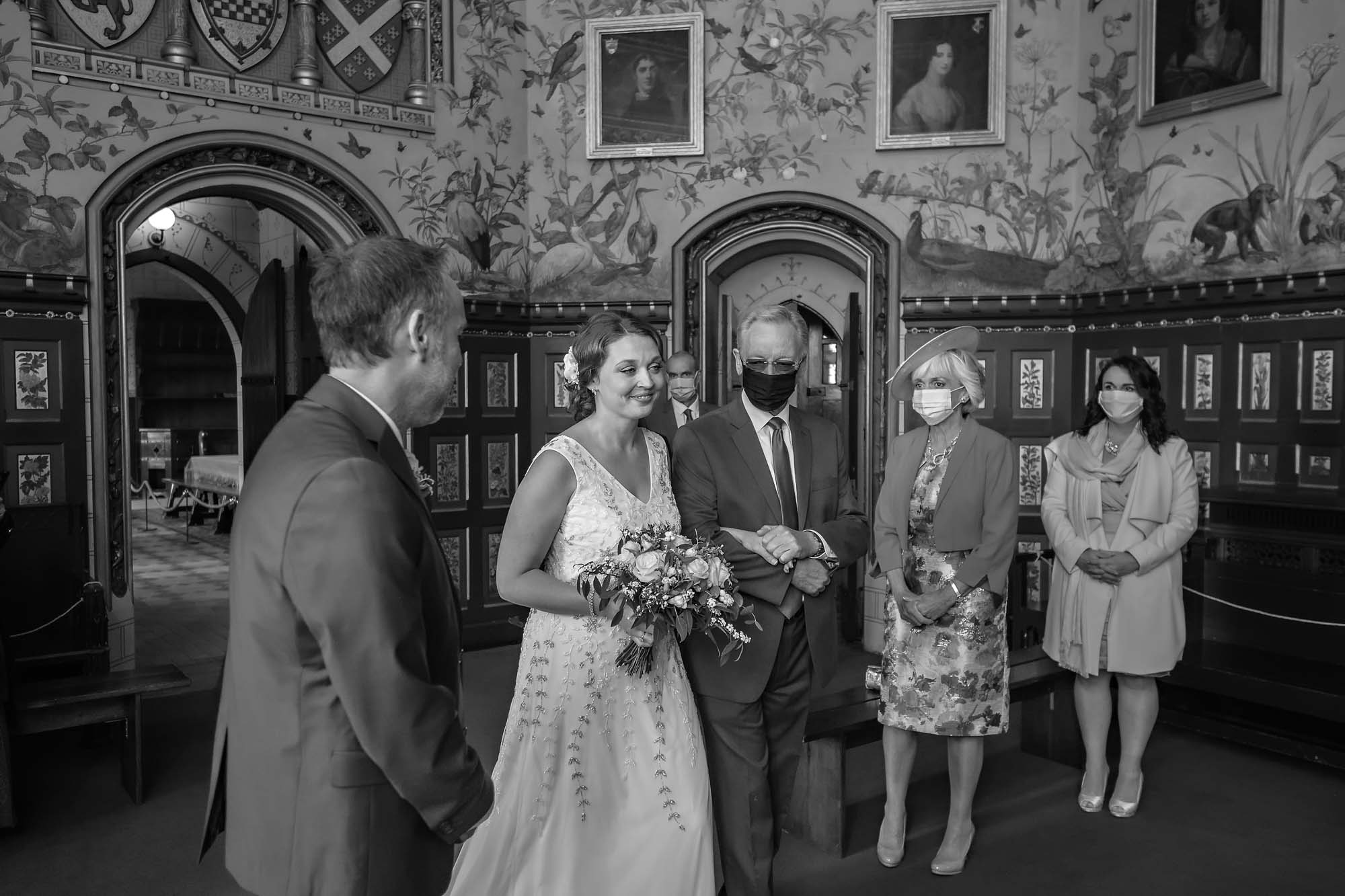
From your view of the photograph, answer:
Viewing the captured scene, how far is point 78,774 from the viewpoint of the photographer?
192 inches

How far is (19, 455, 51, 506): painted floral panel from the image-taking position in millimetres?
5684

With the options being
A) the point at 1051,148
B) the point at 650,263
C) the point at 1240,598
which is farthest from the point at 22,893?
the point at 1051,148

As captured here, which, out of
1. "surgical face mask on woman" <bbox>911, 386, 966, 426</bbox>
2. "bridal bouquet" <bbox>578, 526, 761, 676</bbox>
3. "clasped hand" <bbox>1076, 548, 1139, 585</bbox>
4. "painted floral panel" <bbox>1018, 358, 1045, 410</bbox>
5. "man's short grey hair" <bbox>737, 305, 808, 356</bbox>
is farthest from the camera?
"painted floral panel" <bbox>1018, 358, 1045, 410</bbox>

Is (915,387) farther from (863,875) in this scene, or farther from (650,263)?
(650,263)

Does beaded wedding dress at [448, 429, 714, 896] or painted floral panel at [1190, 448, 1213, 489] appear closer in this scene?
beaded wedding dress at [448, 429, 714, 896]

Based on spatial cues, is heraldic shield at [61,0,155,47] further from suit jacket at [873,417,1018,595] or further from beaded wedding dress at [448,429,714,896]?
suit jacket at [873,417,1018,595]

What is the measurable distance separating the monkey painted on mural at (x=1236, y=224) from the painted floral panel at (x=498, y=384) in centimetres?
484

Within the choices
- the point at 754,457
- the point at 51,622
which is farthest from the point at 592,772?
the point at 51,622

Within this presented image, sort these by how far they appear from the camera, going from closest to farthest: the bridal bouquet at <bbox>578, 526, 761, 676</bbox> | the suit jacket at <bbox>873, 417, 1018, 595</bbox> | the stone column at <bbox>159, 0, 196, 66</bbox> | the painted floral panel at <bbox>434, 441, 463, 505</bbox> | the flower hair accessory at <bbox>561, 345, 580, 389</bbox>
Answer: the bridal bouquet at <bbox>578, 526, 761, 676</bbox>
the flower hair accessory at <bbox>561, 345, 580, 389</bbox>
the suit jacket at <bbox>873, 417, 1018, 595</bbox>
the stone column at <bbox>159, 0, 196, 66</bbox>
the painted floral panel at <bbox>434, 441, 463, 505</bbox>

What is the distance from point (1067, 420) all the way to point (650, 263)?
10.5ft

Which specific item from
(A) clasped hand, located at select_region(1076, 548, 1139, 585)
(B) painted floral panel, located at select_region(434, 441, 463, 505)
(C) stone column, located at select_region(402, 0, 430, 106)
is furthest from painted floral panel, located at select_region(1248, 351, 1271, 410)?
(C) stone column, located at select_region(402, 0, 430, 106)

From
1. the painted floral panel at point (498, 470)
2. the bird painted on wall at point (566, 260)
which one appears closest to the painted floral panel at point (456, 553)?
the painted floral panel at point (498, 470)

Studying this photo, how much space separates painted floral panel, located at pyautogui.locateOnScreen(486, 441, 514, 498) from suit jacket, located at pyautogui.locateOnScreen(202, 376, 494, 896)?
6.08 metres

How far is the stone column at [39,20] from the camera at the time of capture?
5.60 meters
